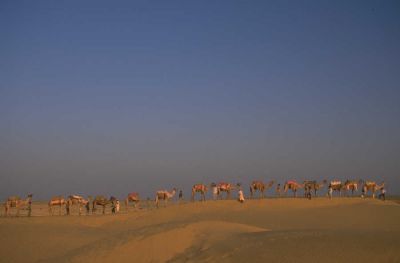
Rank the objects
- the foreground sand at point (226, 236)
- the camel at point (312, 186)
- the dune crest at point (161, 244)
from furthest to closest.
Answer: the camel at point (312, 186) → the dune crest at point (161, 244) → the foreground sand at point (226, 236)

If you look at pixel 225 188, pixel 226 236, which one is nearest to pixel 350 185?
pixel 225 188

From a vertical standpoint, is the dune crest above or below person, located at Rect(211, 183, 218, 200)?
below

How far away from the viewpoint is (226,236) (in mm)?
13516

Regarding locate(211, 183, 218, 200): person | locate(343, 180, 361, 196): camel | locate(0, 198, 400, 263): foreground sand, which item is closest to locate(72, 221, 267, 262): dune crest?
locate(0, 198, 400, 263): foreground sand

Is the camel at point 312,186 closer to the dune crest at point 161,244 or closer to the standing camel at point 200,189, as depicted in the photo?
the standing camel at point 200,189

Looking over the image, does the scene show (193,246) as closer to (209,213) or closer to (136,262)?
(136,262)

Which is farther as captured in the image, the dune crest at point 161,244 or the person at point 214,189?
the person at point 214,189

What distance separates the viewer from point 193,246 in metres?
13.2

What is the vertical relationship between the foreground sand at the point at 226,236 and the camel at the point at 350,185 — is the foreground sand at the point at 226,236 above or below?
below

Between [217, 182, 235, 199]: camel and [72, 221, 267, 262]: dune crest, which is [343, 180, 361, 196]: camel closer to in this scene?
[217, 182, 235, 199]: camel

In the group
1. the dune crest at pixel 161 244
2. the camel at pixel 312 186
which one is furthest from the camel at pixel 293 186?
the dune crest at pixel 161 244

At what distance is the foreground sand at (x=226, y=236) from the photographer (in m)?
10.3

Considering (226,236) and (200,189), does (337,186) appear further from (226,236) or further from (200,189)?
(226,236)

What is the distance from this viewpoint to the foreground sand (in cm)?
1034
